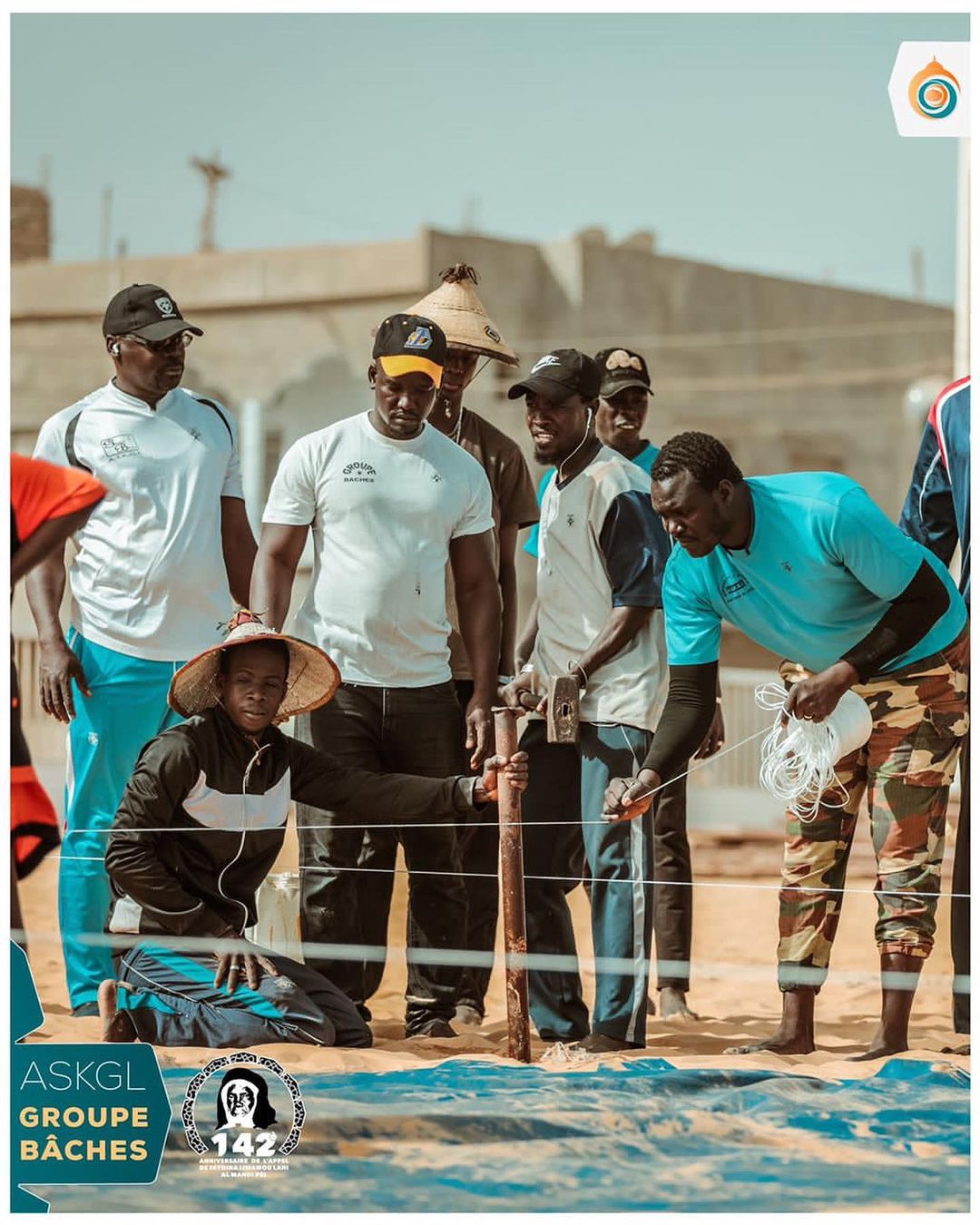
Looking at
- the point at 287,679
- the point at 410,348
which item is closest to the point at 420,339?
the point at 410,348

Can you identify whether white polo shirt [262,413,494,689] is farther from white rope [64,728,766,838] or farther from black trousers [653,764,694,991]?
black trousers [653,764,694,991]

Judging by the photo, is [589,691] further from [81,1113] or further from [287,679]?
[81,1113]

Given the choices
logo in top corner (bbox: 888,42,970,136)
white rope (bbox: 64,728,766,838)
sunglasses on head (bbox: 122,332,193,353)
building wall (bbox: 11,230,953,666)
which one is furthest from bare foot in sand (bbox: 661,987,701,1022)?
building wall (bbox: 11,230,953,666)

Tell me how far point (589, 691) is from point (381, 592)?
66 centimetres

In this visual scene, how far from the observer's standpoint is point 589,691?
5.41 metres

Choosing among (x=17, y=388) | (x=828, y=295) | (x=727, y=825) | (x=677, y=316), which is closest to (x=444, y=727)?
(x=727, y=825)

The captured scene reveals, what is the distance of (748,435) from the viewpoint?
20.8 meters

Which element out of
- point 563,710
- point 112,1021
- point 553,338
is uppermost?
point 553,338

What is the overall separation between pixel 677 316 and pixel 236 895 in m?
15.8

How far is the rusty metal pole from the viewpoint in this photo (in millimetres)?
5133

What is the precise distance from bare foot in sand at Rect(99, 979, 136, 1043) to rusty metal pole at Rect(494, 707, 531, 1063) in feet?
3.33

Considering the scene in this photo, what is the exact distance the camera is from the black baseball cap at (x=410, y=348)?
5211mm

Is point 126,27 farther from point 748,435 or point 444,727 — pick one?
point 748,435

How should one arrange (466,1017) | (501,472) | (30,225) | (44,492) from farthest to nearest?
(30,225), (501,472), (466,1017), (44,492)
